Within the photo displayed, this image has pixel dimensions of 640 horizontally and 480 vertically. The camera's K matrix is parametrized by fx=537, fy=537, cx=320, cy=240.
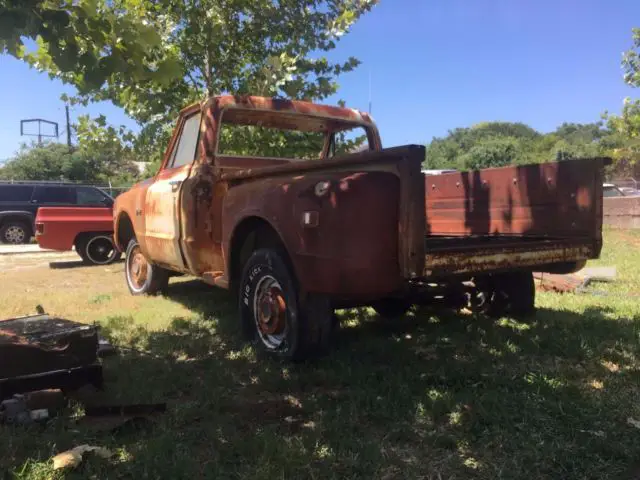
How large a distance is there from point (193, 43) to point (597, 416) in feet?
23.0

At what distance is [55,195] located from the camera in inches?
688

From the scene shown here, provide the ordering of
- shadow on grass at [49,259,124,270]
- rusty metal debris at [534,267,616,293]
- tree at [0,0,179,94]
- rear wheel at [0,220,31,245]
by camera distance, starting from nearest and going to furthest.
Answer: tree at [0,0,179,94], rusty metal debris at [534,267,616,293], shadow on grass at [49,259,124,270], rear wheel at [0,220,31,245]

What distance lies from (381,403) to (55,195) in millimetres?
17073

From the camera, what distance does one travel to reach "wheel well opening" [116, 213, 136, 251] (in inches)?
280

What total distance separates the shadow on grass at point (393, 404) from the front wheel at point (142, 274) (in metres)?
1.99

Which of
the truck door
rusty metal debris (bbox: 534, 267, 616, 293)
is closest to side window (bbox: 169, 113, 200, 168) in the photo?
the truck door

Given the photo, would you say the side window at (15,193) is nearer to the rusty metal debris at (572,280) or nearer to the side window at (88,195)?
the side window at (88,195)

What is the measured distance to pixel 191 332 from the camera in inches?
196

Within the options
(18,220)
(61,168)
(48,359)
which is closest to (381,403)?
(48,359)

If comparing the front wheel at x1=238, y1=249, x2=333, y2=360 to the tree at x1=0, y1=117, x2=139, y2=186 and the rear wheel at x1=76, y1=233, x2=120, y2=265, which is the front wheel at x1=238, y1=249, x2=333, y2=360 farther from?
the tree at x1=0, y1=117, x2=139, y2=186

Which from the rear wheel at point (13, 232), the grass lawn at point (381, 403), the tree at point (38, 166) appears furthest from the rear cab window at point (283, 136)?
the tree at point (38, 166)

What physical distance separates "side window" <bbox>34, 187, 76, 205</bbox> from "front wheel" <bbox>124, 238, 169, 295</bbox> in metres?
11.2

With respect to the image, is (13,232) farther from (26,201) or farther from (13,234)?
(26,201)

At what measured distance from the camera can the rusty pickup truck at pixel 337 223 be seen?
3156mm
